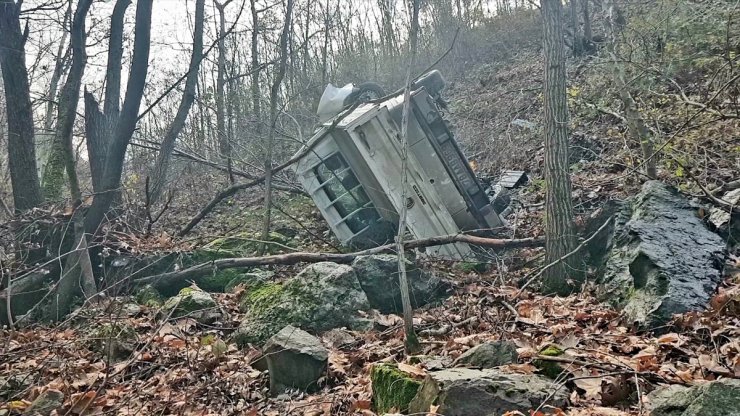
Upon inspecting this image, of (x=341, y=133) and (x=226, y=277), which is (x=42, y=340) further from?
(x=341, y=133)

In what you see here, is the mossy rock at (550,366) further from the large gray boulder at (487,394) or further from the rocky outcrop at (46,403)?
the rocky outcrop at (46,403)

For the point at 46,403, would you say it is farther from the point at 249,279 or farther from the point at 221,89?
the point at 221,89

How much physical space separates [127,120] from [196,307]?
9.88ft

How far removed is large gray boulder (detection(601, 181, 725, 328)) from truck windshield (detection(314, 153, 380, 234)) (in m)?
3.75

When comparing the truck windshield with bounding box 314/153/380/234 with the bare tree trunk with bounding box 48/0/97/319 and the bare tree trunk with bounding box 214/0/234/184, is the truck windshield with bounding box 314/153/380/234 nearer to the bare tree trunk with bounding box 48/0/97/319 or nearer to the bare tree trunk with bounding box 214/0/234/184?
the bare tree trunk with bounding box 48/0/97/319

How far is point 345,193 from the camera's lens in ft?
28.6

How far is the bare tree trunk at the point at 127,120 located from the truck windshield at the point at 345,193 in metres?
2.68

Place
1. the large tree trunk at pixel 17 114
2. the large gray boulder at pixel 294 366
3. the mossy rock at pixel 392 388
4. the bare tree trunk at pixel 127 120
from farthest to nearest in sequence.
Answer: the large tree trunk at pixel 17 114 < the bare tree trunk at pixel 127 120 < the large gray boulder at pixel 294 366 < the mossy rock at pixel 392 388

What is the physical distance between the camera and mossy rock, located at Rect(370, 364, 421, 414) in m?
3.61

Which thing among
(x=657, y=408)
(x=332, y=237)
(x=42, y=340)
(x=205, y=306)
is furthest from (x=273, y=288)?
(x=657, y=408)

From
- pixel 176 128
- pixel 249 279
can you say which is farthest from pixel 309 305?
pixel 176 128

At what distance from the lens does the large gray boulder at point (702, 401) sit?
8.00 feet

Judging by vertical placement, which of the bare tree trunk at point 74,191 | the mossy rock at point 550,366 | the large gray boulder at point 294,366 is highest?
the bare tree trunk at point 74,191

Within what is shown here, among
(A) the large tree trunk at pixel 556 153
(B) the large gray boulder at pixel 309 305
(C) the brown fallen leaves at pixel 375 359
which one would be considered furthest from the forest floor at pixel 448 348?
(A) the large tree trunk at pixel 556 153
